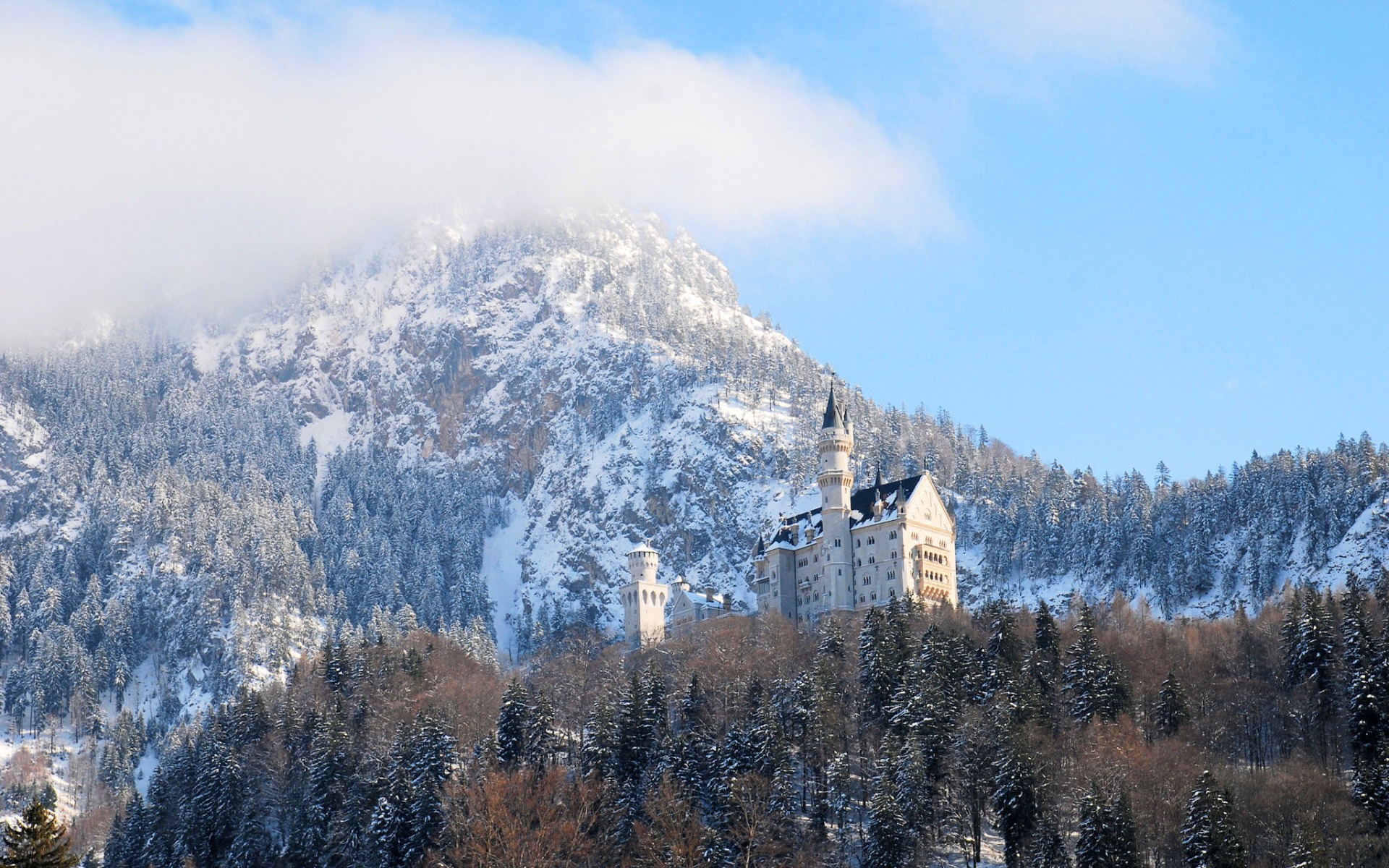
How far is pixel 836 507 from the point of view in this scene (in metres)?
147

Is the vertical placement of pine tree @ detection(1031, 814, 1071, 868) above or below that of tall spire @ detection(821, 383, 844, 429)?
below

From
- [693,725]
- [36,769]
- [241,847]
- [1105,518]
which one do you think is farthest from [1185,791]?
[36,769]

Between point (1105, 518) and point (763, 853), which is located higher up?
point (1105, 518)

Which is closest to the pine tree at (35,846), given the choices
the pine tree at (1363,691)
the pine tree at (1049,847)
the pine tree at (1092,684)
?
the pine tree at (1049,847)

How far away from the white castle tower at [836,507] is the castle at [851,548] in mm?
65

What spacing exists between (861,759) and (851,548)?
5077 centimetres

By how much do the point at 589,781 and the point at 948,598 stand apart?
60.2 meters

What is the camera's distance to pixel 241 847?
361ft

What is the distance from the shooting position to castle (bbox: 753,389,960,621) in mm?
142375

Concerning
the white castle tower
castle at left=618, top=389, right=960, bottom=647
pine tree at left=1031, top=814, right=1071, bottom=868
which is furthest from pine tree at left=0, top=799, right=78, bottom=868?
the white castle tower

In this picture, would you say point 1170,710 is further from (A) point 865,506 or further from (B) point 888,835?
(A) point 865,506

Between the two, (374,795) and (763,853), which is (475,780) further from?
(763,853)

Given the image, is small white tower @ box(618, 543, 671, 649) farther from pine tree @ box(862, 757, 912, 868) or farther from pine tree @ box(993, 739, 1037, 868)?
pine tree @ box(993, 739, 1037, 868)

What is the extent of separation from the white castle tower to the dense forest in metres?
20.1
